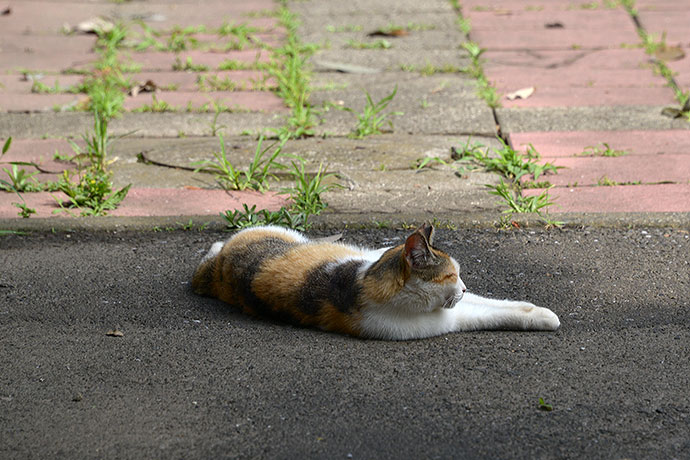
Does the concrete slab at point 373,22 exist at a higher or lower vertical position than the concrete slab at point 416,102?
higher

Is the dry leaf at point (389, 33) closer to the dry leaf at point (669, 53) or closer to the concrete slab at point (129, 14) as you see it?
the concrete slab at point (129, 14)

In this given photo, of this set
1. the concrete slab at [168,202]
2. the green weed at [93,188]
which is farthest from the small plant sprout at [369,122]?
the green weed at [93,188]

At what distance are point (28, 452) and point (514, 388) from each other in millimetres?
1665

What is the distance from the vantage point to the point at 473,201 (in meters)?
4.63

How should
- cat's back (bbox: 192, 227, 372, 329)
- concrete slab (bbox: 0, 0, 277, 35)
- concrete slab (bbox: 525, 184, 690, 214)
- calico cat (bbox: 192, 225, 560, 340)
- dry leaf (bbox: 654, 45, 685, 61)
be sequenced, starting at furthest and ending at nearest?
concrete slab (bbox: 0, 0, 277, 35) → dry leaf (bbox: 654, 45, 685, 61) → concrete slab (bbox: 525, 184, 690, 214) → cat's back (bbox: 192, 227, 372, 329) → calico cat (bbox: 192, 225, 560, 340)

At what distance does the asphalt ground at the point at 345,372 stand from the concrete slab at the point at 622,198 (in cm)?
37

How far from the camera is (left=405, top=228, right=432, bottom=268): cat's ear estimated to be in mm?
3086

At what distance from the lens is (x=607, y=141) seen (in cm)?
528

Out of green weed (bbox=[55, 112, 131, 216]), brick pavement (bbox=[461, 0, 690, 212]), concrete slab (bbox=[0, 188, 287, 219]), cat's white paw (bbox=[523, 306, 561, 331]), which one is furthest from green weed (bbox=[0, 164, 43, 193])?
cat's white paw (bbox=[523, 306, 561, 331])

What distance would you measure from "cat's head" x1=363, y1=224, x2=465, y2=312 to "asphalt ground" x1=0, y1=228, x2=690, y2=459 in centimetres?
18

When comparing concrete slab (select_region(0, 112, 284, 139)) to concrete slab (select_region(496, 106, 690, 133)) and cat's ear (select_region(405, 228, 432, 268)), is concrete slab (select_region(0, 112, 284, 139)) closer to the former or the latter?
concrete slab (select_region(496, 106, 690, 133))

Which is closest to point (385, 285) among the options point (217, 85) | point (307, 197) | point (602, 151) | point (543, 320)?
point (543, 320)

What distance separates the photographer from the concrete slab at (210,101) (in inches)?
236

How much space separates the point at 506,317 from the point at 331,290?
0.72 metres
